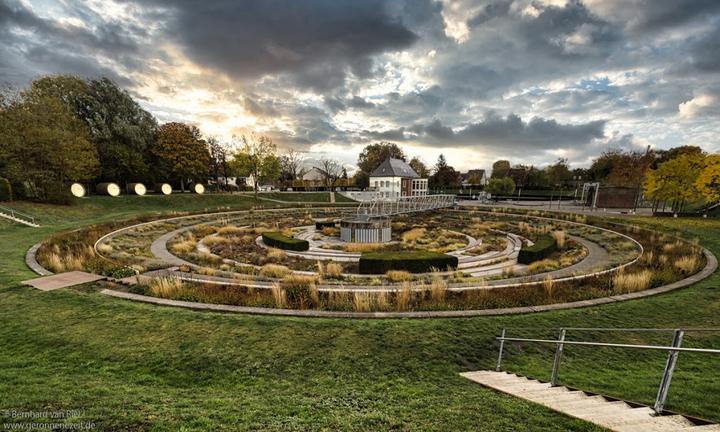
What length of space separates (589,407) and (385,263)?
11606 mm

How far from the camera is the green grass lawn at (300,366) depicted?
375cm

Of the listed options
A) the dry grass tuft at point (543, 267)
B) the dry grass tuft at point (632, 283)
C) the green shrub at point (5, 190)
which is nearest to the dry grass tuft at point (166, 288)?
the dry grass tuft at point (632, 283)

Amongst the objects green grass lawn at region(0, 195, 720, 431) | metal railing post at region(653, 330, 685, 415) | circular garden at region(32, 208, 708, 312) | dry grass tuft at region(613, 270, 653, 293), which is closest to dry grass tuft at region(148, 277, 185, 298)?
circular garden at region(32, 208, 708, 312)

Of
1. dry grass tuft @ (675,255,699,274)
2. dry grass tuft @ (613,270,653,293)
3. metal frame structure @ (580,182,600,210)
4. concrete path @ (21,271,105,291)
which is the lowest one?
concrete path @ (21,271,105,291)

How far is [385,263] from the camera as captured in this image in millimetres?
15234

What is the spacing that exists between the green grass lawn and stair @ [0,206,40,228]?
18.6 metres

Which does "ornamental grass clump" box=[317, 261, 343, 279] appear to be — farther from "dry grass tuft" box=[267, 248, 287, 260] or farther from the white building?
the white building

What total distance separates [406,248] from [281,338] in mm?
16283

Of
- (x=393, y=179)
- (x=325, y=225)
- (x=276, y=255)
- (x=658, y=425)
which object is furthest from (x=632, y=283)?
(x=393, y=179)

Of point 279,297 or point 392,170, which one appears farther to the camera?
point 392,170

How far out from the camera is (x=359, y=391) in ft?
15.7

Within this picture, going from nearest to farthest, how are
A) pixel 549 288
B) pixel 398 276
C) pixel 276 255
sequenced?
pixel 549 288
pixel 398 276
pixel 276 255

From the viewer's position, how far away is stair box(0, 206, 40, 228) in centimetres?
2123

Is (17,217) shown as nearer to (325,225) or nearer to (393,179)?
(325,225)
